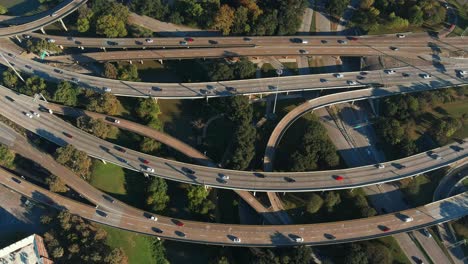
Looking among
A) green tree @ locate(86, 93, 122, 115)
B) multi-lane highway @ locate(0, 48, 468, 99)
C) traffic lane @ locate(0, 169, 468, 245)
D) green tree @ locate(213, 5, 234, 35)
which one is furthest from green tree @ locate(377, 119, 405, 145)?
green tree @ locate(86, 93, 122, 115)

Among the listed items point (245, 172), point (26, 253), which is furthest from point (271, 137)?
point (26, 253)

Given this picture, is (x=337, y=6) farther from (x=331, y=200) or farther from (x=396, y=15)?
(x=331, y=200)

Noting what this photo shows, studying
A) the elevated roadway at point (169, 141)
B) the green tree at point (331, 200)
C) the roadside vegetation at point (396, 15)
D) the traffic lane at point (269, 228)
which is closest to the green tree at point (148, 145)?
the elevated roadway at point (169, 141)

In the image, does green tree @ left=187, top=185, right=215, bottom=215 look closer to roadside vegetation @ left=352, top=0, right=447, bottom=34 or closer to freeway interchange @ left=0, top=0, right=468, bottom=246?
freeway interchange @ left=0, top=0, right=468, bottom=246

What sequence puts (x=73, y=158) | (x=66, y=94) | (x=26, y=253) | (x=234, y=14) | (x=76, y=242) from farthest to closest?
(x=234, y=14), (x=66, y=94), (x=73, y=158), (x=76, y=242), (x=26, y=253)

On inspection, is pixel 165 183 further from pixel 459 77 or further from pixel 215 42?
pixel 459 77

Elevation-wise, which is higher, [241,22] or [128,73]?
[241,22]
